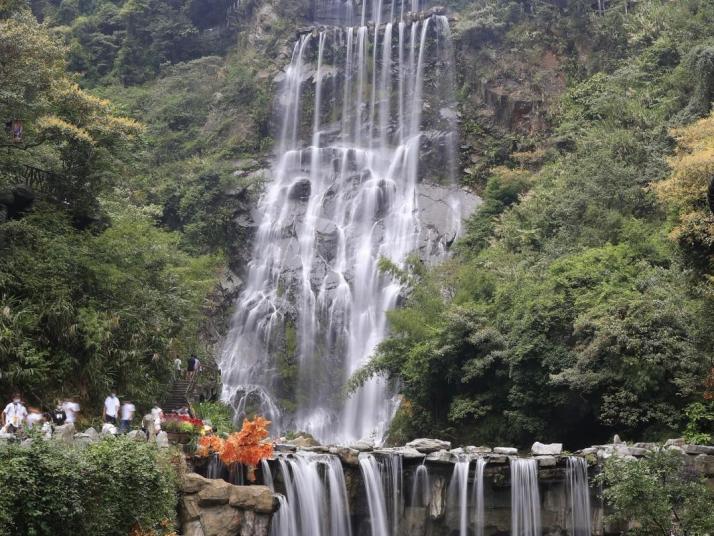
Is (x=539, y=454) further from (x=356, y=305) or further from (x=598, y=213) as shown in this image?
(x=356, y=305)

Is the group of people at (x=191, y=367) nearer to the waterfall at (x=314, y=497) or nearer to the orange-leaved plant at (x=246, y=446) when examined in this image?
the waterfall at (x=314, y=497)

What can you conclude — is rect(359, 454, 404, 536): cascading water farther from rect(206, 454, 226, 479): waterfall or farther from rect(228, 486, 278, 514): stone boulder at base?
rect(228, 486, 278, 514): stone boulder at base

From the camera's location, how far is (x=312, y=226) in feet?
129

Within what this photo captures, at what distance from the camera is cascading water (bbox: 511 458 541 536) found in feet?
64.7

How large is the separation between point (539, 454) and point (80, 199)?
14592 millimetres

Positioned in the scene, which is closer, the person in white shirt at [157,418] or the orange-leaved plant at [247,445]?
the orange-leaved plant at [247,445]

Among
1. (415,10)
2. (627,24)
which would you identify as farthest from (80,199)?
(415,10)

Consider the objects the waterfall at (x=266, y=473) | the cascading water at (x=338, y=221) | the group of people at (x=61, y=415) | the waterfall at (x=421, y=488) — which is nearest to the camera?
the group of people at (x=61, y=415)

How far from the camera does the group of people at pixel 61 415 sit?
15.4 meters

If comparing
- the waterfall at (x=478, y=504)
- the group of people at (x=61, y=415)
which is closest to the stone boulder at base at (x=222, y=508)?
the group of people at (x=61, y=415)

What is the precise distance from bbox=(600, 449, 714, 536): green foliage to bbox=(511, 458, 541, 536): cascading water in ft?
10.8

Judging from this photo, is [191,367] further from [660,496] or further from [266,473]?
[660,496]

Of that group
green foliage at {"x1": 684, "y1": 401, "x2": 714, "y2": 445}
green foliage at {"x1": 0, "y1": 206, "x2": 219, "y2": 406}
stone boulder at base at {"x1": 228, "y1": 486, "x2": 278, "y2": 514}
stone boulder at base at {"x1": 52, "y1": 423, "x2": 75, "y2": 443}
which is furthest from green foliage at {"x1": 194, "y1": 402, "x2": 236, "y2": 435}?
green foliage at {"x1": 684, "y1": 401, "x2": 714, "y2": 445}

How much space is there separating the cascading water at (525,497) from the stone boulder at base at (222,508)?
6.48m
